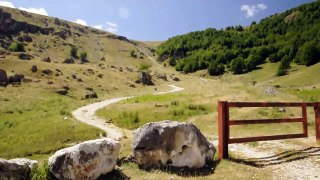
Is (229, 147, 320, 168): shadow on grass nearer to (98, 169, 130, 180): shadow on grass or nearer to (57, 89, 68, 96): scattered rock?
(98, 169, 130, 180): shadow on grass

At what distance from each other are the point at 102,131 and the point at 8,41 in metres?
153

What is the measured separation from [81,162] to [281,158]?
349 inches

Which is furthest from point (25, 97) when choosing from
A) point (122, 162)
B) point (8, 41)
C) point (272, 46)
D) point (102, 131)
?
point (272, 46)

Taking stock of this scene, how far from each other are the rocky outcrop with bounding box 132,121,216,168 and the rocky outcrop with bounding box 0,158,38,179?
4.06 meters

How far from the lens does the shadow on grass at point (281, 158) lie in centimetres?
1556

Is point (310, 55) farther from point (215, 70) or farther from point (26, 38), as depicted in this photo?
point (26, 38)

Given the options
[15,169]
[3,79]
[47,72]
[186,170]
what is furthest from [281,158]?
[47,72]

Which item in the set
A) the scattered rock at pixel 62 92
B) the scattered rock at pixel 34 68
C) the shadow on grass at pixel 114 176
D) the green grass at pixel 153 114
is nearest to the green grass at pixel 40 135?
the green grass at pixel 153 114

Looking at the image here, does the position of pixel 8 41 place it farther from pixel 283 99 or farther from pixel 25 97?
pixel 283 99

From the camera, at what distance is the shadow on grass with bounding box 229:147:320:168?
1556 centimetres

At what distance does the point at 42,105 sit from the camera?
63719 millimetres

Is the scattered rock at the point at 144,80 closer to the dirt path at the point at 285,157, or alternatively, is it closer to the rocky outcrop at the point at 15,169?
the dirt path at the point at 285,157

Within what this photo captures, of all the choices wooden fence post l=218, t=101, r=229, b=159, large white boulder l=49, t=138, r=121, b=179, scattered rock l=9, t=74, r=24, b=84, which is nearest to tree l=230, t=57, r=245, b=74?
scattered rock l=9, t=74, r=24, b=84

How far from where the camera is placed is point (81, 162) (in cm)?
1291
